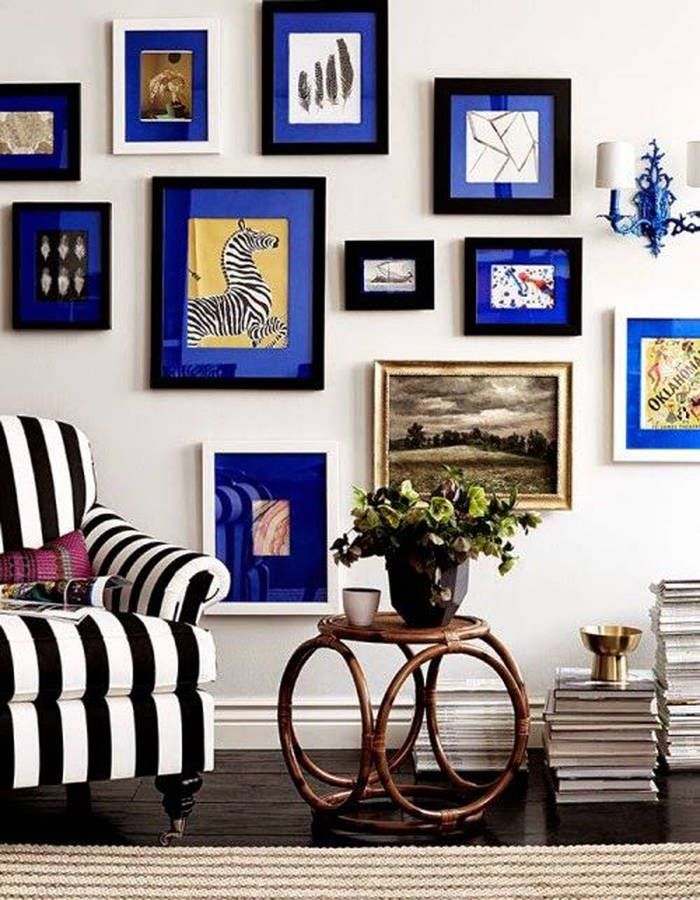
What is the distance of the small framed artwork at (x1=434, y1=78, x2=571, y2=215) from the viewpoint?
13.2ft

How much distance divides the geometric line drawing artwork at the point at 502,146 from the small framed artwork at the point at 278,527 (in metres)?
0.89

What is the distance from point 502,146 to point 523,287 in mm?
401

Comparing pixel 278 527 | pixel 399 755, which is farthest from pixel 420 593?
pixel 278 527

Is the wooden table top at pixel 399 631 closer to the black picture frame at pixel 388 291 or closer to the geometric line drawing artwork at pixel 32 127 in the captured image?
the black picture frame at pixel 388 291

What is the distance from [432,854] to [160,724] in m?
0.64

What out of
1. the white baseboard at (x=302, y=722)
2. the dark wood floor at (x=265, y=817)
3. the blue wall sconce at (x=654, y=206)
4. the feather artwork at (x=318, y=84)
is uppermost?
the feather artwork at (x=318, y=84)

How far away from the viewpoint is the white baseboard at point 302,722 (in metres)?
4.04

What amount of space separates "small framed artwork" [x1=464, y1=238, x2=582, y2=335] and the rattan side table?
3.34ft

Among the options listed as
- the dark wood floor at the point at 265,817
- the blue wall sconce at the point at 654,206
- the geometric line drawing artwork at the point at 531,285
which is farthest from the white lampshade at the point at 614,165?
the dark wood floor at the point at 265,817

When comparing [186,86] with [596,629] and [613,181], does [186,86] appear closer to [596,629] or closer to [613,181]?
[613,181]

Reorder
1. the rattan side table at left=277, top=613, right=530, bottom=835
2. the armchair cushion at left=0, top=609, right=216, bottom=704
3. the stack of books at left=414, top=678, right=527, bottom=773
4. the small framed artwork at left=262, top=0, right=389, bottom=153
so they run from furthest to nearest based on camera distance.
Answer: the small framed artwork at left=262, top=0, right=389, bottom=153 → the stack of books at left=414, top=678, right=527, bottom=773 → the rattan side table at left=277, top=613, right=530, bottom=835 → the armchair cushion at left=0, top=609, right=216, bottom=704

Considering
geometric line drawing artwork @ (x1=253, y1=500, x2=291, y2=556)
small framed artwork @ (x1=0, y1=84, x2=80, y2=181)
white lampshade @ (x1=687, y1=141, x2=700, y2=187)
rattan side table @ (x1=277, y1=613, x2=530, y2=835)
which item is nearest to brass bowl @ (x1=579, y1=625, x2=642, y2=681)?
rattan side table @ (x1=277, y1=613, x2=530, y2=835)

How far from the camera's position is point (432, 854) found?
3.03m

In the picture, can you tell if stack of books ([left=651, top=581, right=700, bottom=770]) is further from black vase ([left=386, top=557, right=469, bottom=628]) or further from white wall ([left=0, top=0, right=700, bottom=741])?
black vase ([left=386, top=557, right=469, bottom=628])
